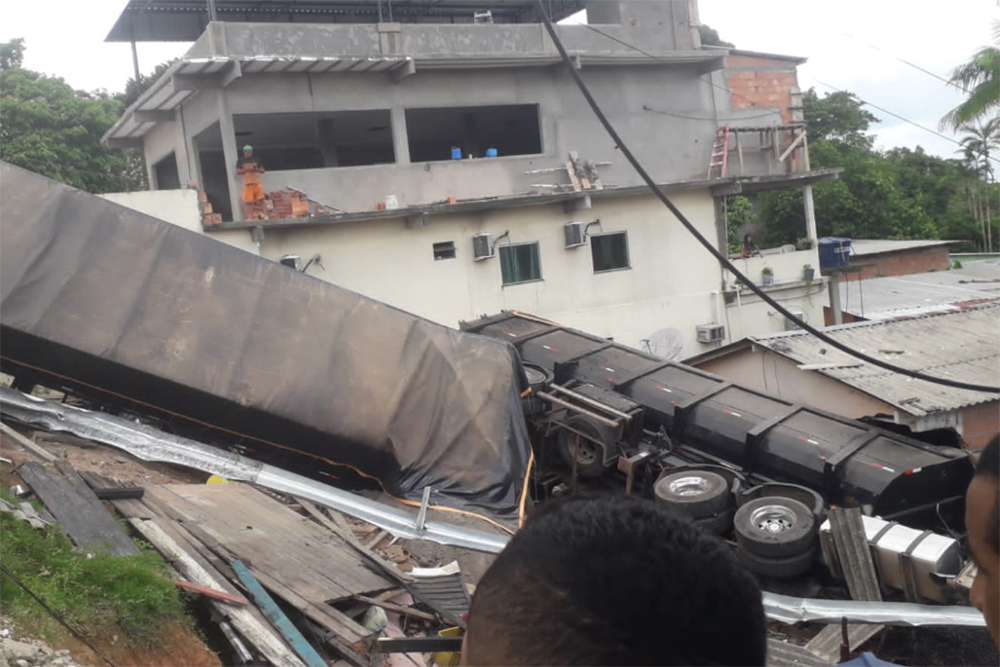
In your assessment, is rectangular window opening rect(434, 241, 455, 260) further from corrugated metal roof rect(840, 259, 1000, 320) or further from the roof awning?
corrugated metal roof rect(840, 259, 1000, 320)

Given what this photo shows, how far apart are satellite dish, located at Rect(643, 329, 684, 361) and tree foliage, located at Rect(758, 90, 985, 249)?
40.5ft

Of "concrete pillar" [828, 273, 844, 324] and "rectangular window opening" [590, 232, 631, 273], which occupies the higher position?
"rectangular window opening" [590, 232, 631, 273]

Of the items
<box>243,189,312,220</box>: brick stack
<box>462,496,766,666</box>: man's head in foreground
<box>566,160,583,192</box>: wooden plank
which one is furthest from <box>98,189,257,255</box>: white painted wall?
<box>462,496,766,666</box>: man's head in foreground

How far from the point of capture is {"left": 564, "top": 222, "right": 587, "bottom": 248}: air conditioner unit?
1892 centimetres

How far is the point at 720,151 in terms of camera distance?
21.3 meters

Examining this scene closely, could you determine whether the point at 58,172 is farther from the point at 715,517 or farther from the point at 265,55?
the point at 715,517

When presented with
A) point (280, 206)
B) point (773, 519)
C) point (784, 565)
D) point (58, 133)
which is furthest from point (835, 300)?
point (58, 133)

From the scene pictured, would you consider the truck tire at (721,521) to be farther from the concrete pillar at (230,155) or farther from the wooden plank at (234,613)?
the concrete pillar at (230,155)

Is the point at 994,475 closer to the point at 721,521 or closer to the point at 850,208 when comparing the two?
the point at 721,521

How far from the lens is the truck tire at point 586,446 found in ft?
34.3

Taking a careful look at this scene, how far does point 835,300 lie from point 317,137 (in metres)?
12.9

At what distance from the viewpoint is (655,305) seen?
20.0 meters

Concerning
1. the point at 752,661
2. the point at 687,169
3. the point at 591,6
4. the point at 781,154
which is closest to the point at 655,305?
the point at 687,169

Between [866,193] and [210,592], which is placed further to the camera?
[866,193]
